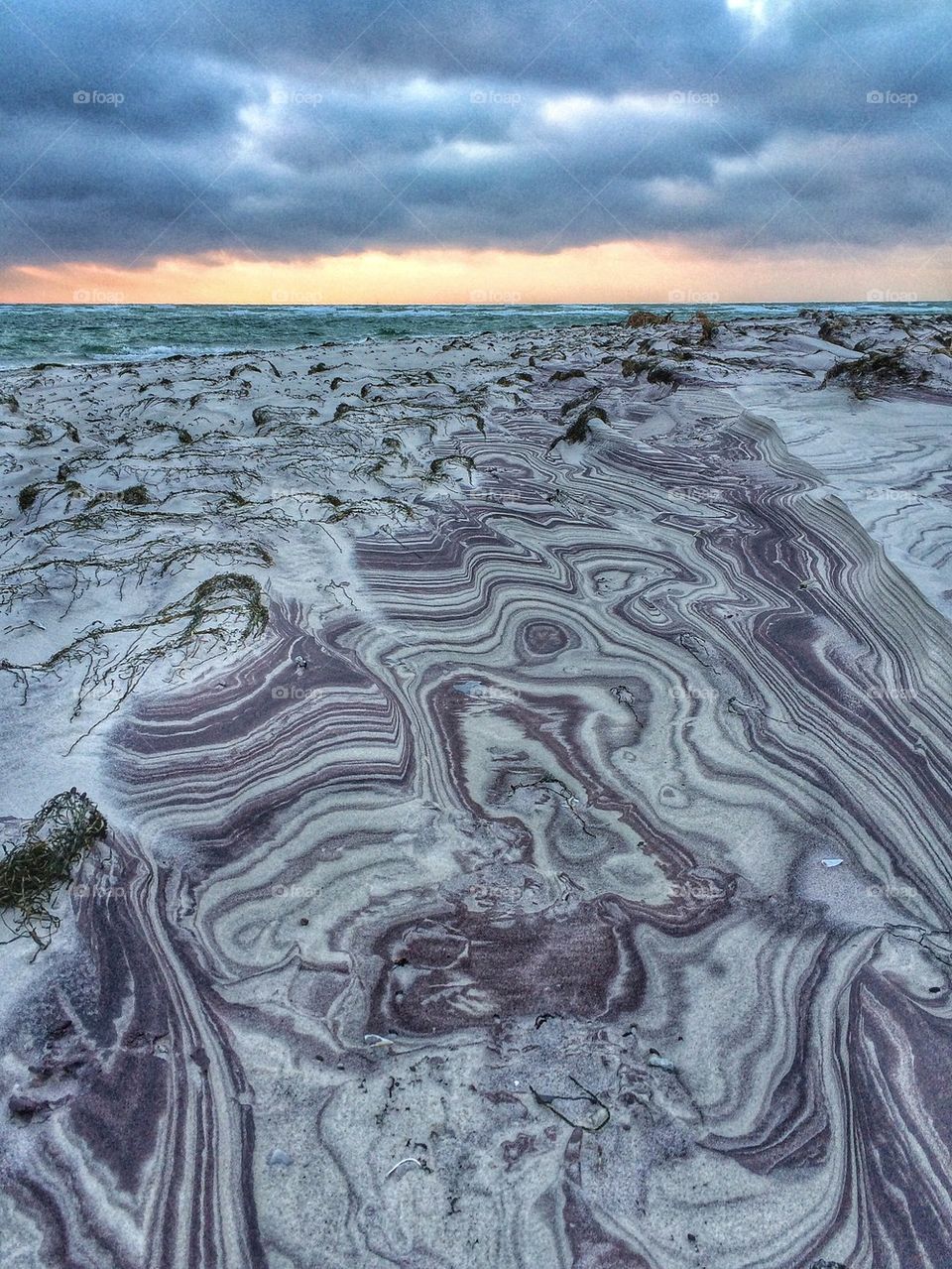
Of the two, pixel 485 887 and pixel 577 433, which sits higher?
pixel 577 433

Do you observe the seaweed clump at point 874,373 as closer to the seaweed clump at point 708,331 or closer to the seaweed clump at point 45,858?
the seaweed clump at point 708,331

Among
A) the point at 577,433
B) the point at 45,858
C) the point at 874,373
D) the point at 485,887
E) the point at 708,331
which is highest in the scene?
the point at 708,331

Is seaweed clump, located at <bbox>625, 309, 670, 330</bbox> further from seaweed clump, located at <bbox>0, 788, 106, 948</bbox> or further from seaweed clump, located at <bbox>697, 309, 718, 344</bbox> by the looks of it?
seaweed clump, located at <bbox>0, 788, 106, 948</bbox>

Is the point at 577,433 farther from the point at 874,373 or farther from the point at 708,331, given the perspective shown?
the point at 708,331

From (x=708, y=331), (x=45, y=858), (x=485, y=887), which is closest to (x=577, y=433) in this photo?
(x=485, y=887)

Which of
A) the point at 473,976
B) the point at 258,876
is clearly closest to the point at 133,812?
the point at 258,876

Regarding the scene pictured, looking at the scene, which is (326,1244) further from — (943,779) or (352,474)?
(352,474)

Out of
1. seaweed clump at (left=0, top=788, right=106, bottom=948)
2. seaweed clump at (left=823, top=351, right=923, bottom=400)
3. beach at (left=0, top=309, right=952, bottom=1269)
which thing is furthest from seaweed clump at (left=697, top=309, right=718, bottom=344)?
seaweed clump at (left=0, top=788, right=106, bottom=948)
